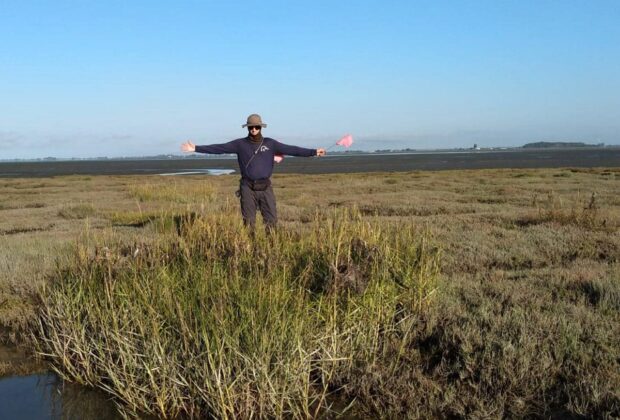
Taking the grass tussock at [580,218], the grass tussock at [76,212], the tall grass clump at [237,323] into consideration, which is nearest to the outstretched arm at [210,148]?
the tall grass clump at [237,323]

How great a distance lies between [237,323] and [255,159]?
4071 millimetres

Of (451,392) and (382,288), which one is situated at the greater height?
(382,288)

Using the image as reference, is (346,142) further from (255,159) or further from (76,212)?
(76,212)

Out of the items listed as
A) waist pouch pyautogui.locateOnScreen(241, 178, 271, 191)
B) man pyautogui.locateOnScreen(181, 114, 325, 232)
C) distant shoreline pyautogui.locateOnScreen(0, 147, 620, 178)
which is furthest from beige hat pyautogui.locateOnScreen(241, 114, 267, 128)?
distant shoreline pyautogui.locateOnScreen(0, 147, 620, 178)

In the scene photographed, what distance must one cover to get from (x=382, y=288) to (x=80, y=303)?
2991mm

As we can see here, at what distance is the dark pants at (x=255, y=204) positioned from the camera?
8.26 m

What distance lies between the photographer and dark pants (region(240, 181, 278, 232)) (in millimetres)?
8258

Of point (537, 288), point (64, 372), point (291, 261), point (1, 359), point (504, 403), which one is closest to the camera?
point (504, 403)

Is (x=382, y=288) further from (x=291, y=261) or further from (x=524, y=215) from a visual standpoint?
(x=524, y=215)

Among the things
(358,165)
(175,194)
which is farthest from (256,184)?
(358,165)

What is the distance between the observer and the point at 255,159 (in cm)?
814

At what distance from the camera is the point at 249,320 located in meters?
4.24

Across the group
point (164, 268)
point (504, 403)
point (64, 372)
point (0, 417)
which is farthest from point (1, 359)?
point (504, 403)

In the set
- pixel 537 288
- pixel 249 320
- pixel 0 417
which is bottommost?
pixel 0 417
